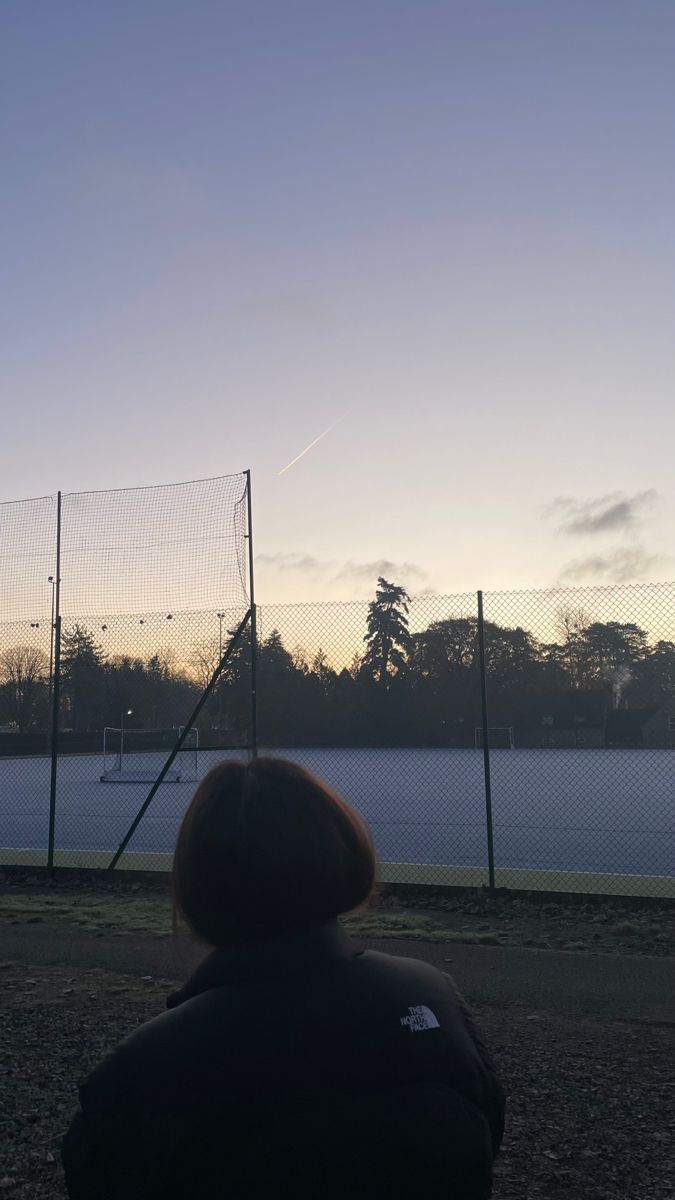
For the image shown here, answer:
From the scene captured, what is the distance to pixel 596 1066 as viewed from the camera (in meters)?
4.53

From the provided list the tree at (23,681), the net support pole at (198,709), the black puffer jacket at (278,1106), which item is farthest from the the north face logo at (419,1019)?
the tree at (23,681)

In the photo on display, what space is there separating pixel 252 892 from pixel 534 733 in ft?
42.4

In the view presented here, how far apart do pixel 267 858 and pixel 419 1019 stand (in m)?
0.33

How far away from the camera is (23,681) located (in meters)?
12.1

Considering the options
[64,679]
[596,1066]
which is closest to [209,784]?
[596,1066]

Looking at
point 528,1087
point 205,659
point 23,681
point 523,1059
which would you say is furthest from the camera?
point 23,681

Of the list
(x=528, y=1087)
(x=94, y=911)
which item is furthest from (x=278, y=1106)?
(x=94, y=911)

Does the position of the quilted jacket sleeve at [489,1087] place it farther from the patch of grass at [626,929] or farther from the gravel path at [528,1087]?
the patch of grass at [626,929]

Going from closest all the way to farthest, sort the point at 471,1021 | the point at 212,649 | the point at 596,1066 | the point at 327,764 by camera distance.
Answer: the point at 471,1021
the point at 596,1066
the point at 212,649
the point at 327,764

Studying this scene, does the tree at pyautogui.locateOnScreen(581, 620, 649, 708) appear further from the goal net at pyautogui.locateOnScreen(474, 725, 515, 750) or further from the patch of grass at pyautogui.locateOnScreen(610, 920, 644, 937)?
the patch of grass at pyautogui.locateOnScreen(610, 920, 644, 937)

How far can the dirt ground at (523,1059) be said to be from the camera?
3.51 meters

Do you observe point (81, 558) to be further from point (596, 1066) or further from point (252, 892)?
point (252, 892)

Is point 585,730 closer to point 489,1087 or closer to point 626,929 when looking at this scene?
point 626,929

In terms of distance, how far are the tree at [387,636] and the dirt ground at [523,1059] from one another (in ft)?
12.3
